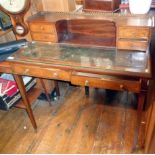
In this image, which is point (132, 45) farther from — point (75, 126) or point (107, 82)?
point (75, 126)

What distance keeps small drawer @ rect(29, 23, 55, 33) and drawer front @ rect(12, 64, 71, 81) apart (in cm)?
32

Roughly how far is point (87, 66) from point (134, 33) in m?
0.36

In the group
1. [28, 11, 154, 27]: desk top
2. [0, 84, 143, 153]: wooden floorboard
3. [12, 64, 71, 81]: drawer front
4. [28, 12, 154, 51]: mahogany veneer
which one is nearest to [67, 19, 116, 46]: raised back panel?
[28, 12, 154, 51]: mahogany veneer

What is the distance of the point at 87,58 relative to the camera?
1216mm

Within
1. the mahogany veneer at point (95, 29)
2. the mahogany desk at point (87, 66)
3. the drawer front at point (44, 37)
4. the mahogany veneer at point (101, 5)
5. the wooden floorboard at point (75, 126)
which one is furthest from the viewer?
the wooden floorboard at point (75, 126)

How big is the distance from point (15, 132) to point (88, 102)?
2.40 ft

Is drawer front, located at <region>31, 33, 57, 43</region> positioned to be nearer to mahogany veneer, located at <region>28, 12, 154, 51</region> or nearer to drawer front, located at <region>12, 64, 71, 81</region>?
mahogany veneer, located at <region>28, 12, 154, 51</region>

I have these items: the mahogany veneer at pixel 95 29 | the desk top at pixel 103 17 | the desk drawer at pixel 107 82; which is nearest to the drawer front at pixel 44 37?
the mahogany veneer at pixel 95 29

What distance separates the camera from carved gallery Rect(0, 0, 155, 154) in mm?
1158

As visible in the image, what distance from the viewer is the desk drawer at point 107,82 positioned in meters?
1.08

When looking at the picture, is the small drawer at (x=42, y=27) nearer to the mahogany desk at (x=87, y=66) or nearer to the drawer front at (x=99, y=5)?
the mahogany desk at (x=87, y=66)

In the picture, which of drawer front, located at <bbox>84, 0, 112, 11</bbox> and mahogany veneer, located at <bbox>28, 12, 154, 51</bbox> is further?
drawer front, located at <bbox>84, 0, 112, 11</bbox>

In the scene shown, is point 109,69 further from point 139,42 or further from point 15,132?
point 15,132

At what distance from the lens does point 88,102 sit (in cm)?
194
